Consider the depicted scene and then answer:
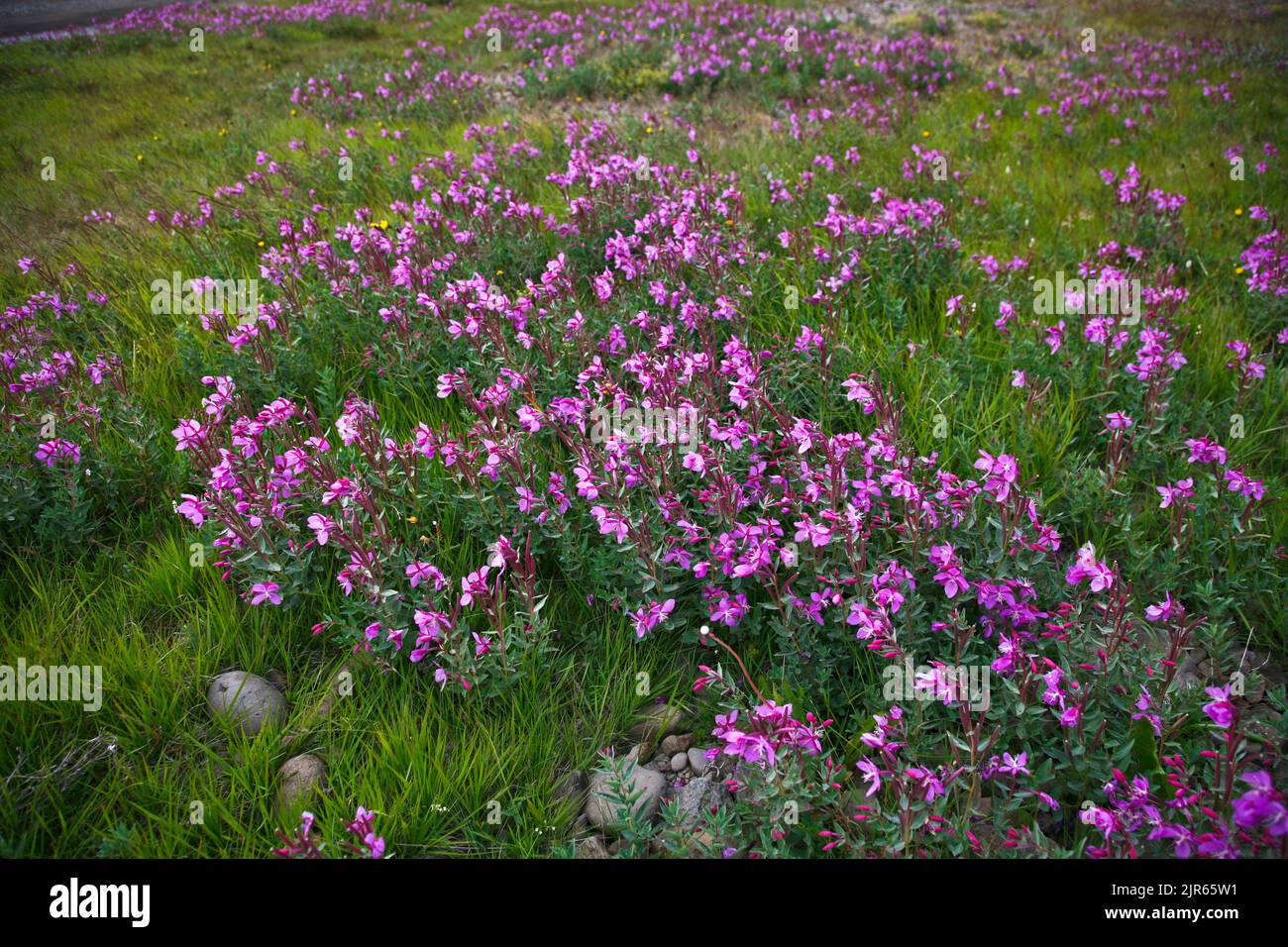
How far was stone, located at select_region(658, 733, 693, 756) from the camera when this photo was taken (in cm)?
275

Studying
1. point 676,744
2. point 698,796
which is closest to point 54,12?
point 676,744

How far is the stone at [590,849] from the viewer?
2400mm

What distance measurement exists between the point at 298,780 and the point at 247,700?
0.48 meters

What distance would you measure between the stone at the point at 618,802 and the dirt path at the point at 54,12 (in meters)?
12.5

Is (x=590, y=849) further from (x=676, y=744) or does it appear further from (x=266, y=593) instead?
(x=266, y=593)

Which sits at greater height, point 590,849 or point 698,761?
point 698,761

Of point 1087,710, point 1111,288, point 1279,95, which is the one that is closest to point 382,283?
point 1087,710

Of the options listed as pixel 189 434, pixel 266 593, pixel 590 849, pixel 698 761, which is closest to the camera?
pixel 590 849

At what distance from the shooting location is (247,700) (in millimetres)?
2799

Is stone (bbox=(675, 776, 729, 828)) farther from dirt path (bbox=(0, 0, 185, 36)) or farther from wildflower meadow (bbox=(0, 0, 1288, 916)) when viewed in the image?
dirt path (bbox=(0, 0, 185, 36))

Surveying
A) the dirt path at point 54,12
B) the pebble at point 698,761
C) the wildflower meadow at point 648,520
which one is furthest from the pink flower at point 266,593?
the dirt path at point 54,12

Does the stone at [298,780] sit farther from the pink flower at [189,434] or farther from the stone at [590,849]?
the pink flower at [189,434]
